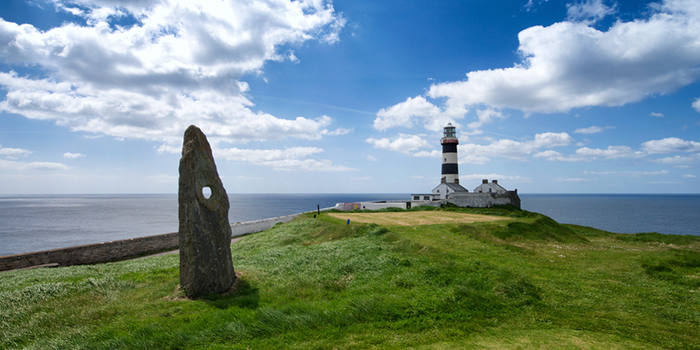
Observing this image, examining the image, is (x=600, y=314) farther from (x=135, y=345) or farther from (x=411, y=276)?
(x=135, y=345)

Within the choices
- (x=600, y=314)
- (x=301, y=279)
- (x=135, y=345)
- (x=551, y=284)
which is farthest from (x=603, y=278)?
(x=135, y=345)

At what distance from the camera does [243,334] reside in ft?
22.4

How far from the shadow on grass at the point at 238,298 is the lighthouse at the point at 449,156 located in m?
44.2

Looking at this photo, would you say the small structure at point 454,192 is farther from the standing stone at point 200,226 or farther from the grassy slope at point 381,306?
the standing stone at point 200,226

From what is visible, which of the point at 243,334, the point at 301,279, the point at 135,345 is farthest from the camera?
the point at 301,279

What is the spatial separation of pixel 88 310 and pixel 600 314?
12.5 m

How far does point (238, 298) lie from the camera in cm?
902

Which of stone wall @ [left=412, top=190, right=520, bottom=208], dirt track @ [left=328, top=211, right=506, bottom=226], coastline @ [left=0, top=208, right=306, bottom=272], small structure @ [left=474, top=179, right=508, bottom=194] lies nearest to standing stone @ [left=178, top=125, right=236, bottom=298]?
coastline @ [left=0, top=208, right=306, bottom=272]

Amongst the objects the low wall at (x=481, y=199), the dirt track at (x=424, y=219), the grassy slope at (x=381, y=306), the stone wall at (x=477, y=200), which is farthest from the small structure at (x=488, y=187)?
the grassy slope at (x=381, y=306)

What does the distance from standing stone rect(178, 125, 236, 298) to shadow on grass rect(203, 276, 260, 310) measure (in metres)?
0.26

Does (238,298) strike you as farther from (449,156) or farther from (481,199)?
(449,156)

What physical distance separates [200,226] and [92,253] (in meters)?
15.6

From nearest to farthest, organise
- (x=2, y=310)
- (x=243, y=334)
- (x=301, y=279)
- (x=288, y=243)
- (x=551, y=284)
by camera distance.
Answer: (x=243, y=334) → (x=2, y=310) → (x=551, y=284) → (x=301, y=279) → (x=288, y=243)

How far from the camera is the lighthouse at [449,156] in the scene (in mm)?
50312
